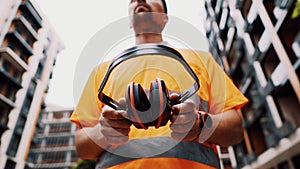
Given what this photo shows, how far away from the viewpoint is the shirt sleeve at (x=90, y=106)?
497 mm

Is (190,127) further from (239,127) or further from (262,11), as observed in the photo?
(262,11)

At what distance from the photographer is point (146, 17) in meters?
0.52

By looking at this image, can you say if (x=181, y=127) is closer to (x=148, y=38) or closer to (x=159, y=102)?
(x=159, y=102)

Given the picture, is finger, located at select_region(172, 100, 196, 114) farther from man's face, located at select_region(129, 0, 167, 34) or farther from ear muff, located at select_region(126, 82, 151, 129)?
man's face, located at select_region(129, 0, 167, 34)

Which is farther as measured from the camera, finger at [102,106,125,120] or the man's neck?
the man's neck

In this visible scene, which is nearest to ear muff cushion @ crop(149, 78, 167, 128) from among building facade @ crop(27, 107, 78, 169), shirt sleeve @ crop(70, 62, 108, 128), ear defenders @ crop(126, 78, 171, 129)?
ear defenders @ crop(126, 78, 171, 129)

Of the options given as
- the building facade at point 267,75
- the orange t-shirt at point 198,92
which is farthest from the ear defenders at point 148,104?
the building facade at point 267,75

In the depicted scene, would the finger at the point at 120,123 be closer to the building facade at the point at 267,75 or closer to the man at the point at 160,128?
the man at the point at 160,128

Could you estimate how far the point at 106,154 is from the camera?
413 millimetres

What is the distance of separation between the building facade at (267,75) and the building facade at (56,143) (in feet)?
43.2

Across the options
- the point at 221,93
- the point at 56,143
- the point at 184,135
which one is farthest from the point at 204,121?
the point at 56,143

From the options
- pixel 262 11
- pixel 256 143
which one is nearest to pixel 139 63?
pixel 262 11

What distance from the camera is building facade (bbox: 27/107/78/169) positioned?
56.5ft

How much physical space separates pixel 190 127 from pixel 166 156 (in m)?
0.11
